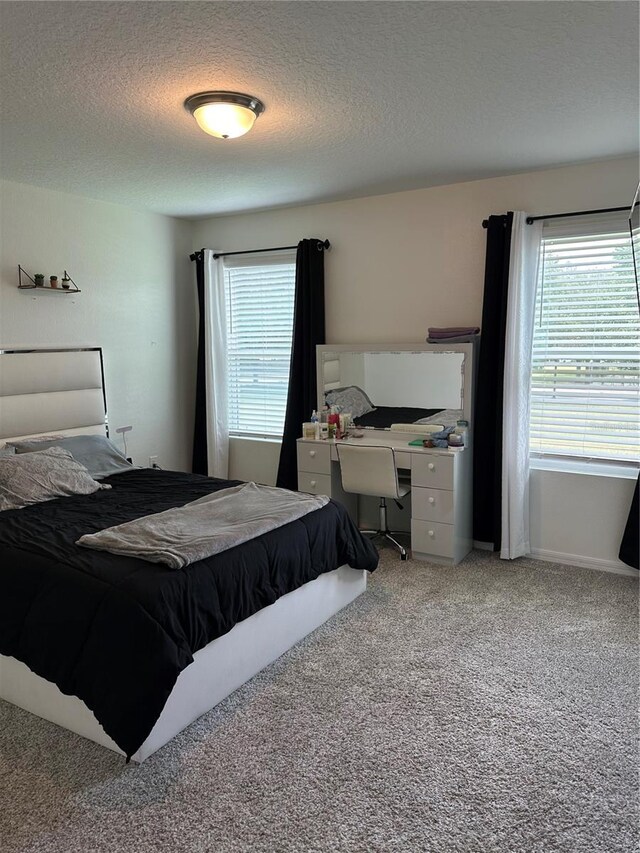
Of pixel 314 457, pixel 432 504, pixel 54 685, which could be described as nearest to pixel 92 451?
pixel 314 457

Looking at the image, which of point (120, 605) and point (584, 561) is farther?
point (584, 561)

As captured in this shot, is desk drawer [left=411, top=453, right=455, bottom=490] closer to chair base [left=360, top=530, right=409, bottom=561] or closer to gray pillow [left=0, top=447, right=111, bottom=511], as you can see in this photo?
chair base [left=360, top=530, right=409, bottom=561]

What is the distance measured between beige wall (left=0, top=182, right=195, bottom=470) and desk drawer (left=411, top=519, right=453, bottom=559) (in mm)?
2499

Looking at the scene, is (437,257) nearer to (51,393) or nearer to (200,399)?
(200,399)

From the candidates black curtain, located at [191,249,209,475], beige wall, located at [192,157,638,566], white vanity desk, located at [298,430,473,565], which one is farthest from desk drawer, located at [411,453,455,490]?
black curtain, located at [191,249,209,475]

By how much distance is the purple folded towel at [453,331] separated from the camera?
4.31m

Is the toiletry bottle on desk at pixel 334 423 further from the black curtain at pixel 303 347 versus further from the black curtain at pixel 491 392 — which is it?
the black curtain at pixel 491 392

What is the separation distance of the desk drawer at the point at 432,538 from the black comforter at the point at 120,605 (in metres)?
1.21

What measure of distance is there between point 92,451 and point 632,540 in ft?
12.0

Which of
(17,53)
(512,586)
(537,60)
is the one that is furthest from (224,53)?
(512,586)

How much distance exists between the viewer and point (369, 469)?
13.8 feet

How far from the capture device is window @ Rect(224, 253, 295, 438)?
5.32m

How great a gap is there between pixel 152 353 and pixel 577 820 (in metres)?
4.50

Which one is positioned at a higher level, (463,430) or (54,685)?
(463,430)
